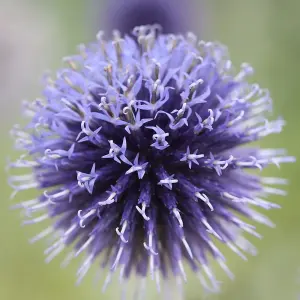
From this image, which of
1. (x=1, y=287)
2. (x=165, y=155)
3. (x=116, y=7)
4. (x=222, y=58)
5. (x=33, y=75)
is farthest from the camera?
(x=33, y=75)

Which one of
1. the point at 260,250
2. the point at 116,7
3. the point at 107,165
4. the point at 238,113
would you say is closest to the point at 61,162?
the point at 107,165

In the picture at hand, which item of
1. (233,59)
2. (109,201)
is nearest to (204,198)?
(109,201)

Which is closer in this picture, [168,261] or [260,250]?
[168,261]

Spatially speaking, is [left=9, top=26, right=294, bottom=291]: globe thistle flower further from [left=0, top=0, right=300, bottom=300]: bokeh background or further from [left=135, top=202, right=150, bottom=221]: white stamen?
[left=0, top=0, right=300, bottom=300]: bokeh background

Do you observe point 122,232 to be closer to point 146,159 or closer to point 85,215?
point 85,215

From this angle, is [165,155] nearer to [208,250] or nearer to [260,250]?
[208,250]

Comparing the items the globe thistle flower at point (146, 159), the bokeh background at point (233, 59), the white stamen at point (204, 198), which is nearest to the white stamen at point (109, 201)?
the globe thistle flower at point (146, 159)
